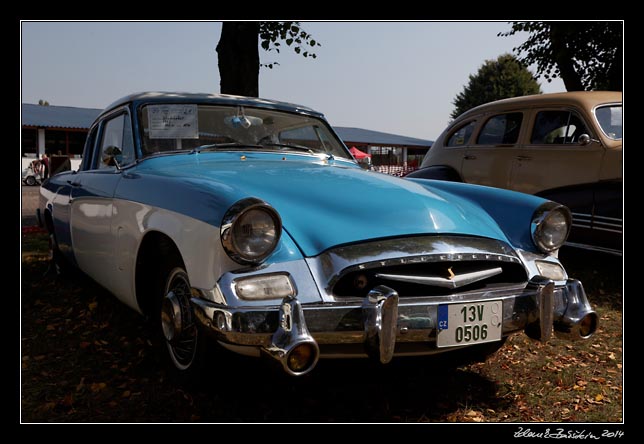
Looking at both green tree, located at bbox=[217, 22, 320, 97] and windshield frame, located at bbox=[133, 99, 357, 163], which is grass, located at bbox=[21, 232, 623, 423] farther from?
green tree, located at bbox=[217, 22, 320, 97]

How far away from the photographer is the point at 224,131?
3805 mm

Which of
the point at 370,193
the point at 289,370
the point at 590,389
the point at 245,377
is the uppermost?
the point at 370,193

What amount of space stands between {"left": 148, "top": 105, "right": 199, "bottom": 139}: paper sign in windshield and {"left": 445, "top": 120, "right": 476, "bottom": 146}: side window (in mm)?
4151

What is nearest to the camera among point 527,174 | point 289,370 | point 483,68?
point 289,370

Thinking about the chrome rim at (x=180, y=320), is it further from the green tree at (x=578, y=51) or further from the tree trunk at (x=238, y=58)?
the green tree at (x=578, y=51)

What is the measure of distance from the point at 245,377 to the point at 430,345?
873 millimetres

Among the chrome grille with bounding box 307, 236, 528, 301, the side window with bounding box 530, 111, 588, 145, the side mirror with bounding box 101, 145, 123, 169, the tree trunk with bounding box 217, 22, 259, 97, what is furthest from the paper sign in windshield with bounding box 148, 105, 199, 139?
the tree trunk with bounding box 217, 22, 259, 97

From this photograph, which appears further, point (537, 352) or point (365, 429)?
point (537, 352)

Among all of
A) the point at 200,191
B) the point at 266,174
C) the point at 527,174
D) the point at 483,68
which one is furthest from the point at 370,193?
the point at 483,68

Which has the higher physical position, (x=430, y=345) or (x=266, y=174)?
(x=266, y=174)

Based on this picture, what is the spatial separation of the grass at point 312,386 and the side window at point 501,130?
10.0 ft

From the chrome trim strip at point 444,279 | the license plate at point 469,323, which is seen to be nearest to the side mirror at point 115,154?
the chrome trim strip at point 444,279

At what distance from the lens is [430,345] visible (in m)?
2.40

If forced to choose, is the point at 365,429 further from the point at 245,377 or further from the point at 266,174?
the point at 266,174
